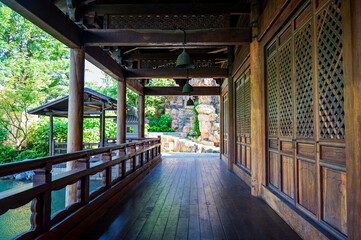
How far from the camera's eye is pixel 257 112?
11.1 feet

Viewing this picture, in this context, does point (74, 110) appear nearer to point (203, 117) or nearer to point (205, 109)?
point (203, 117)

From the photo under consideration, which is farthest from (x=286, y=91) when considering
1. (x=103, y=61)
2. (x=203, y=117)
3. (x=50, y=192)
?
(x=203, y=117)

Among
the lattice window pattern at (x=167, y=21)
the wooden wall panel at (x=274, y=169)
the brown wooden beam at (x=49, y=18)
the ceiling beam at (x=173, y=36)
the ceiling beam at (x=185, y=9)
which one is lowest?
the wooden wall panel at (x=274, y=169)

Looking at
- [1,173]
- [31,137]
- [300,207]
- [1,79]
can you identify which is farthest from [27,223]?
[1,79]

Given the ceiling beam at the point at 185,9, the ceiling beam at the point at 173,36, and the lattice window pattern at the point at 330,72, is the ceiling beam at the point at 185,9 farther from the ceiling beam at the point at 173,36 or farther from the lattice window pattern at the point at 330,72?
the lattice window pattern at the point at 330,72

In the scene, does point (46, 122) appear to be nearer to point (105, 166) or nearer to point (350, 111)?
point (105, 166)

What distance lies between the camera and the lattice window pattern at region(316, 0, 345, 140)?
161cm

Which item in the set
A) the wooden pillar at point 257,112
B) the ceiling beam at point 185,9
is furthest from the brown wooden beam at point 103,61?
the wooden pillar at point 257,112

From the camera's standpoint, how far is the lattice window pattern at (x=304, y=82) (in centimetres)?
207

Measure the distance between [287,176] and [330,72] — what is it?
1.41 meters

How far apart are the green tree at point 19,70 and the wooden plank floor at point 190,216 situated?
940 cm

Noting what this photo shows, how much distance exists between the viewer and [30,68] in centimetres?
1080

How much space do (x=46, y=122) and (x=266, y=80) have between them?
11.4 m

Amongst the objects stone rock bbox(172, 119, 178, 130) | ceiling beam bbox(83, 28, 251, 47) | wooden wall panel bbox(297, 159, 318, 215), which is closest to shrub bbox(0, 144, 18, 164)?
ceiling beam bbox(83, 28, 251, 47)
